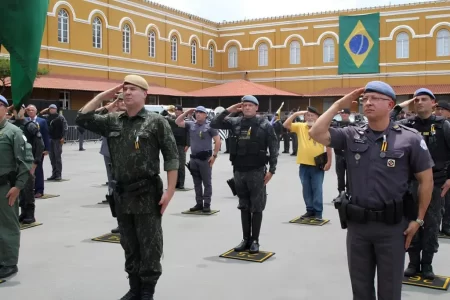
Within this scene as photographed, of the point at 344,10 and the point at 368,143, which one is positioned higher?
the point at 344,10

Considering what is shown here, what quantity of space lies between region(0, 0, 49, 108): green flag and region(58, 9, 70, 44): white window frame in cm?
3215

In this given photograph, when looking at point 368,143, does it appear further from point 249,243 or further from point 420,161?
point 249,243

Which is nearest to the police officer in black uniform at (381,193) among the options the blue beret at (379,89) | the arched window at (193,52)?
the blue beret at (379,89)

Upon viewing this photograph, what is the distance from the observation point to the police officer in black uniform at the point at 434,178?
5176 mm

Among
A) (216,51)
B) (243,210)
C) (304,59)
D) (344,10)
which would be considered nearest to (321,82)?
(304,59)

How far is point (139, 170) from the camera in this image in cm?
429

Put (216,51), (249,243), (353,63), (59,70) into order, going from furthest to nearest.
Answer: (216,51) < (353,63) < (59,70) < (249,243)

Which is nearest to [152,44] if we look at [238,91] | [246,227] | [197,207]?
[238,91]

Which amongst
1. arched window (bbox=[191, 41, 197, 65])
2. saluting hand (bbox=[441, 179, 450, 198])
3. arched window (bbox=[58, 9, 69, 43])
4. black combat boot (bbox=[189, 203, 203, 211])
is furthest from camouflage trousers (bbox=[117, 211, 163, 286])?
arched window (bbox=[191, 41, 197, 65])

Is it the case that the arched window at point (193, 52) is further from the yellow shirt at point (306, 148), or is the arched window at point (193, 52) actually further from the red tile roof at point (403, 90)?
the yellow shirt at point (306, 148)

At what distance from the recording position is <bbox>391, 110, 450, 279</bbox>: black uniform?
17.0 feet

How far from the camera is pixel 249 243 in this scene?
6.38 m

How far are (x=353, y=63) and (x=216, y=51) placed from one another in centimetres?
1324

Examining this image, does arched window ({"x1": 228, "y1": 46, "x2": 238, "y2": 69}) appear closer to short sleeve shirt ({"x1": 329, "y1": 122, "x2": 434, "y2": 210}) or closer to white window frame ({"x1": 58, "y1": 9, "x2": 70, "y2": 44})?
white window frame ({"x1": 58, "y1": 9, "x2": 70, "y2": 44})
